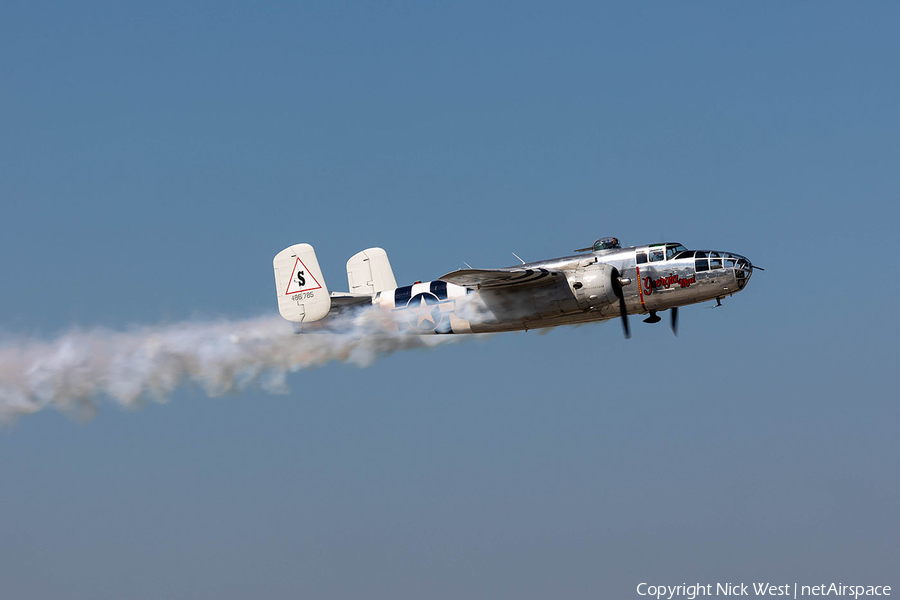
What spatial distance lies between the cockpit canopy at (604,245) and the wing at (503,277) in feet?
5.30

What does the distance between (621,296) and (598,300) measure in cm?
93

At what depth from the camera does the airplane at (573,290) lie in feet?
149

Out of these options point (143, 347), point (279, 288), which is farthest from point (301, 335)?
point (143, 347)

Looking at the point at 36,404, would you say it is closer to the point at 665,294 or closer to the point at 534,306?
the point at 534,306

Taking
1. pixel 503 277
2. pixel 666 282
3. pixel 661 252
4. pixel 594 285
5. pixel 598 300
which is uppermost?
pixel 661 252

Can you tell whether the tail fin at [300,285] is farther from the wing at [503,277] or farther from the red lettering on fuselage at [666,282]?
the red lettering on fuselage at [666,282]

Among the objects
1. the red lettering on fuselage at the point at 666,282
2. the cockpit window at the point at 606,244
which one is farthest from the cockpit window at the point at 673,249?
the cockpit window at the point at 606,244

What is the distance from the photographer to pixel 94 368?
170 feet

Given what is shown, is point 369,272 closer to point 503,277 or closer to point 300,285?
point 300,285

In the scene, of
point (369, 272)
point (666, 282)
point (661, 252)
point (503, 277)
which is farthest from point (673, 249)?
point (369, 272)

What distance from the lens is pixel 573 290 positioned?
45.7 meters

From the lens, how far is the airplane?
1788 inches

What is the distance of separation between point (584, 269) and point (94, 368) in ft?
61.1

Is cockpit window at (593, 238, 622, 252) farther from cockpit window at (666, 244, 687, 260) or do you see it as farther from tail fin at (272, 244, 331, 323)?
tail fin at (272, 244, 331, 323)
